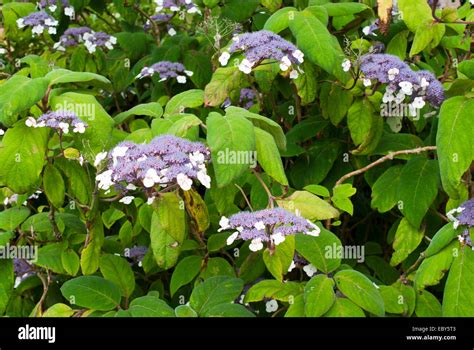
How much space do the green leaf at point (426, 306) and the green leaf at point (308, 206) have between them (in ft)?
1.03

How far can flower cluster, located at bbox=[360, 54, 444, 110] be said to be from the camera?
6.30ft

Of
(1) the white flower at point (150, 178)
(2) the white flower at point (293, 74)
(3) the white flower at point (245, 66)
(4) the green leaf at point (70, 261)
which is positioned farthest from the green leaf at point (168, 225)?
(2) the white flower at point (293, 74)

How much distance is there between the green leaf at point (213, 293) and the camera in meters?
1.76

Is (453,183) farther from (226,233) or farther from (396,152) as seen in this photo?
(226,233)

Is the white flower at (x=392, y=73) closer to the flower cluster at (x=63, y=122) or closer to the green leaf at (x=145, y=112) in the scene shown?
the green leaf at (x=145, y=112)

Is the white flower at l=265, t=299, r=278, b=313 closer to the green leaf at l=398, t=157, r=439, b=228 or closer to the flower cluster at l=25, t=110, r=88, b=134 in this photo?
the green leaf at l=398, t=157, r=439, b=228

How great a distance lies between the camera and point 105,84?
203 cm

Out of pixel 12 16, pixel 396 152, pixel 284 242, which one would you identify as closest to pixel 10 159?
pixel 284 242

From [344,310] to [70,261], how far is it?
719mm

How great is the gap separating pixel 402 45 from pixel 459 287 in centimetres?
86

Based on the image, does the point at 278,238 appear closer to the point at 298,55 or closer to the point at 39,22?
the point at 298,55

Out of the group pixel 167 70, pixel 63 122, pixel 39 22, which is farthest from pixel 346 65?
pixel 39 22

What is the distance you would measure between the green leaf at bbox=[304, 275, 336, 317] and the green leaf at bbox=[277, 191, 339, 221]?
5.4 inches

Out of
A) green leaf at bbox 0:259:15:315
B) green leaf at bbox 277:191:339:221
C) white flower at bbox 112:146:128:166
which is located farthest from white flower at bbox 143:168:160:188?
green leaf at bbox 0:259:15:315
